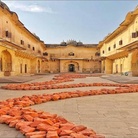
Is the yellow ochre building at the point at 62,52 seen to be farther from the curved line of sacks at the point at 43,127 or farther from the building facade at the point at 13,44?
the curved line of sacks at the point at 43,127

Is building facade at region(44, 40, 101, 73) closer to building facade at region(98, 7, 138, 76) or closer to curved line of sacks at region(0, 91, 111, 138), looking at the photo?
building facade at region(98, 7, 138, 76)

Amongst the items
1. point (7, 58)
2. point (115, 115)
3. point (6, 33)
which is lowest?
point (115, 115)

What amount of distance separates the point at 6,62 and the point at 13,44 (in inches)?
134

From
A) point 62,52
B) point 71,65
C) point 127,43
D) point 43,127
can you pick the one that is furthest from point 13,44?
point 71,65

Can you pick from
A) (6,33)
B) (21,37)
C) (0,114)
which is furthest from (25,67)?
(0,114)

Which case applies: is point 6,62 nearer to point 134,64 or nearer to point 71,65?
point 134,64

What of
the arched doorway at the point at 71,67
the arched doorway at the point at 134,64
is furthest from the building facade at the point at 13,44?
the arched doorway at the point at 134,64

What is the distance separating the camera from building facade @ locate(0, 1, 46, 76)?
2014 cm

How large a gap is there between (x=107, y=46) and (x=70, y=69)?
1136 cm

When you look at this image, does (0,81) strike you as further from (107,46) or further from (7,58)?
(107,46)

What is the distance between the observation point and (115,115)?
161 inches

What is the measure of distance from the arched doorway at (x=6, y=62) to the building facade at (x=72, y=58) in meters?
22.0

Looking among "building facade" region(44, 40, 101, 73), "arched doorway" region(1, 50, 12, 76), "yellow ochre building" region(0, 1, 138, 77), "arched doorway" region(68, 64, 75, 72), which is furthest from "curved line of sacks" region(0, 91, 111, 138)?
"arched doorway" region(68, 64, 75, 72)

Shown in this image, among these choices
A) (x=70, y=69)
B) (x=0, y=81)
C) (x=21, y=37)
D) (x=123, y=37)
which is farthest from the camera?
(x=70, y=69)
